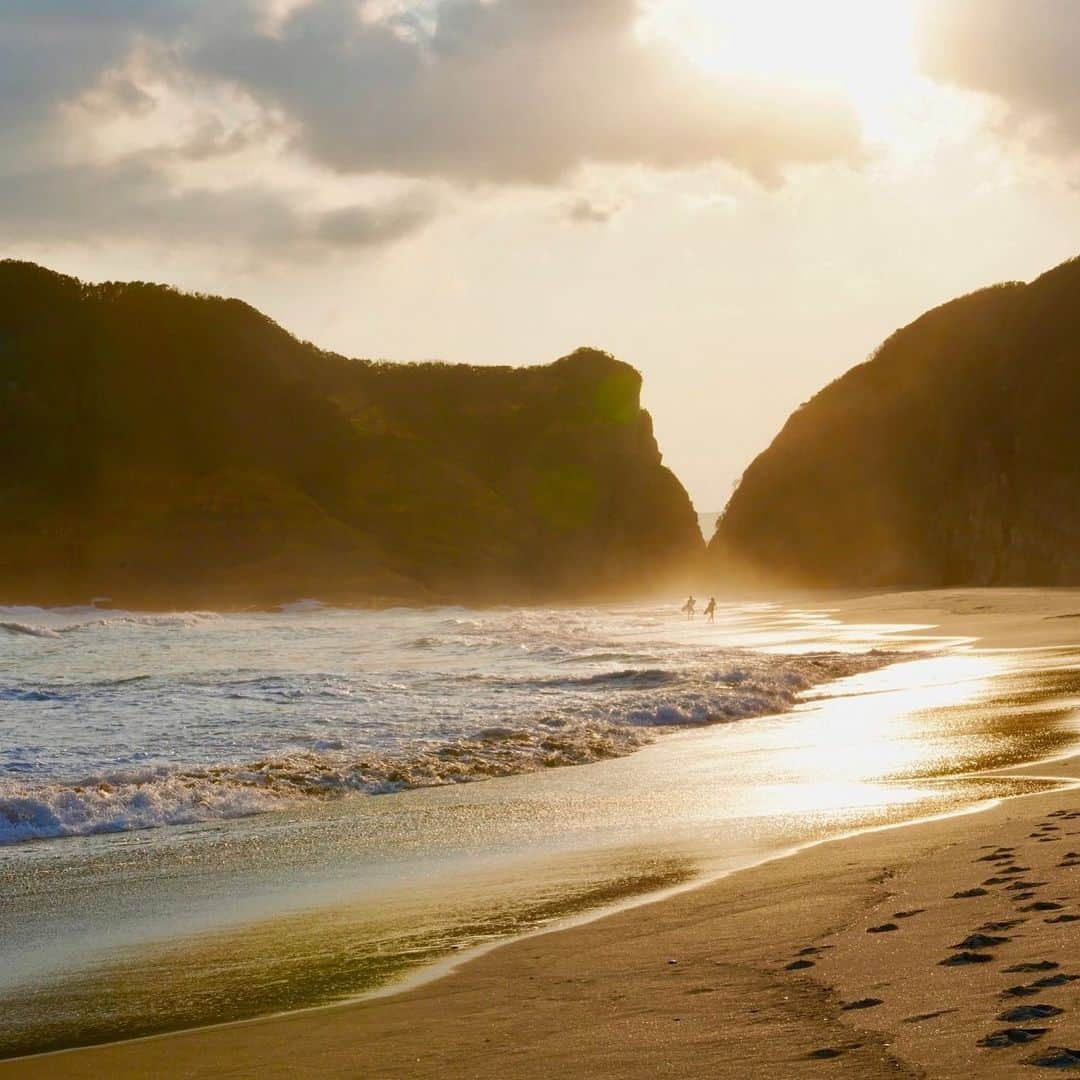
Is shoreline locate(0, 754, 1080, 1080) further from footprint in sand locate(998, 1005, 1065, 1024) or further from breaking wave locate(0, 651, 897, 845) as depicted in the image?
breaking wave locate(0, 651, 897, 845)

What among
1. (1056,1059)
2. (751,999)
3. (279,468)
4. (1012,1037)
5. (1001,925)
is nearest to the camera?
(1056,1059)

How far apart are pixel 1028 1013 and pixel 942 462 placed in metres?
86.5

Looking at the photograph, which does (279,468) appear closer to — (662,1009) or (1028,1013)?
(662,1009)

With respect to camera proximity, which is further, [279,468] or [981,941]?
[279,468]

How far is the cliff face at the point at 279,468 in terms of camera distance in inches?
4144

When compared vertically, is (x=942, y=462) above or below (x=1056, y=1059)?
above

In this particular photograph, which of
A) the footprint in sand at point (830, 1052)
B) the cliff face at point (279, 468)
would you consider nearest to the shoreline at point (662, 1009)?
the footprint in sand at point (830, 1052)

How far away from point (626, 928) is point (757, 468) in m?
101

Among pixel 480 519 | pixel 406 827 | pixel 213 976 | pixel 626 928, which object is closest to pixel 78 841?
pixel 406 827

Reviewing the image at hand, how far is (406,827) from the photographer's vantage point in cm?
1004

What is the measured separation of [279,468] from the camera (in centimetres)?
11781

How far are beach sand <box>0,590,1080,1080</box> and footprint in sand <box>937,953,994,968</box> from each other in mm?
12

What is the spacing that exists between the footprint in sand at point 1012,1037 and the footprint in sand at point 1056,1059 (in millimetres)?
114

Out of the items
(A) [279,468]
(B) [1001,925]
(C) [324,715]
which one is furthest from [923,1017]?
(A) [279,468]
